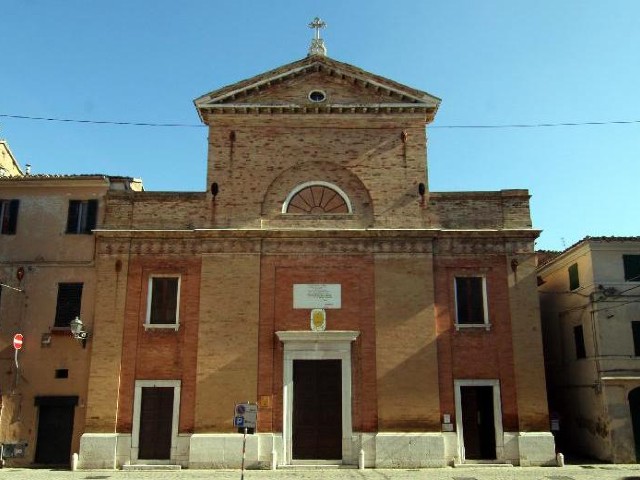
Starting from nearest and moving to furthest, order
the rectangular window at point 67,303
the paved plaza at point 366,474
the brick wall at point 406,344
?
the paved plaza at point 366,474, the brick wall at point 406,344, the rectangular window at point 67,303

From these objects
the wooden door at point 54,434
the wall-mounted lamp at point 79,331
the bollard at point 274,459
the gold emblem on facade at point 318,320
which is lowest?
the bollard at point 274,459

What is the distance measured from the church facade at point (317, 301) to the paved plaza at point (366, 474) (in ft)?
2.17

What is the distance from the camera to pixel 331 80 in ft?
71.7

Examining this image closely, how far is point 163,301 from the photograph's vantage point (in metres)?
20.3

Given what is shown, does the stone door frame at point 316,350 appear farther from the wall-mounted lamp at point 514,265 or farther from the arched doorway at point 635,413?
the arched doorway at point 635,413

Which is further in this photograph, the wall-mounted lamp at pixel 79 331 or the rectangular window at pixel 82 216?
the rectangular window at pixel 82 216

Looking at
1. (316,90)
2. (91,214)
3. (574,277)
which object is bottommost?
(574,277)

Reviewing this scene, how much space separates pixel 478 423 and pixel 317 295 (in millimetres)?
6515

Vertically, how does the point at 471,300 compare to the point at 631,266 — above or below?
below

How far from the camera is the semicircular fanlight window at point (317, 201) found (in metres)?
21.0

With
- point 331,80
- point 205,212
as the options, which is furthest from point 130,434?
point 331,80

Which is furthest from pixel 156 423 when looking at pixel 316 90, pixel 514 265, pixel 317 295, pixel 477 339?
pixel 514 265

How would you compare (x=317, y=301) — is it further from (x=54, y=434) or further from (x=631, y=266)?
(x=631, y=266)

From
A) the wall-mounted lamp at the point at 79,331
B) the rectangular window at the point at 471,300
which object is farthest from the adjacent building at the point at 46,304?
the rectangular window at the point at 471,300
